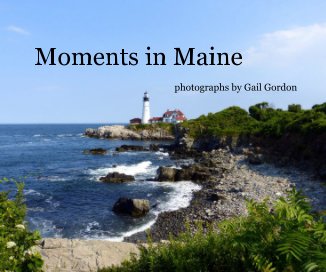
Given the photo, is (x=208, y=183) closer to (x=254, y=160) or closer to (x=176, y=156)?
(x=254, y=160)

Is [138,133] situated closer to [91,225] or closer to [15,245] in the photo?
[91,225]

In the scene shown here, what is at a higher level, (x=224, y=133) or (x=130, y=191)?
(x=224, y=133)

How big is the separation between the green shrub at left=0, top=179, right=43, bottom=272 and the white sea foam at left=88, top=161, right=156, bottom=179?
1532 inches

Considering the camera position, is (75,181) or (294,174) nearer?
(294,174)

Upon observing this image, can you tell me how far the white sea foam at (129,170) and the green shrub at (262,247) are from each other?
39.6 m

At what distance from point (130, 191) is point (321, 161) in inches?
860

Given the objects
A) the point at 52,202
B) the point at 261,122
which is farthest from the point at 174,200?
the point at 261,122

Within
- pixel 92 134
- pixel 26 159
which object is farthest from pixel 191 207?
pixel 92 134

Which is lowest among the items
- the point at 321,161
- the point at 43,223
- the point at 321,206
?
the point at 43,223

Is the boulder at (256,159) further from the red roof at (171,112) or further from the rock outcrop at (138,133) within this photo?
the red roof at (171,112)

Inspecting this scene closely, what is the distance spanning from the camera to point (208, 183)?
3759cm

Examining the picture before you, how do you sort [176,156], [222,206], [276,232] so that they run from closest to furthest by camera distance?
1. [276,232]
2. [222,206]
3. [176,156]

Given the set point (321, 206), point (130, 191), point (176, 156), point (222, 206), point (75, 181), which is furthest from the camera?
point (176, 156)

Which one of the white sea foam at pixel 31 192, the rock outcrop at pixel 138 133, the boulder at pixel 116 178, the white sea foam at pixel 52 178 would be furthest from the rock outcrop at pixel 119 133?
the white sea foam at pixel 31 192
